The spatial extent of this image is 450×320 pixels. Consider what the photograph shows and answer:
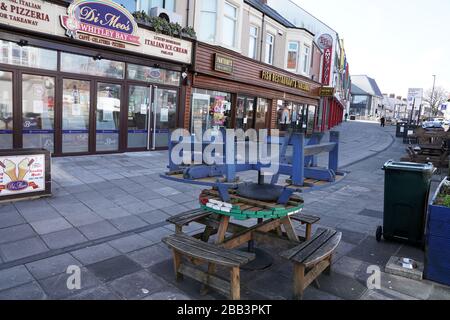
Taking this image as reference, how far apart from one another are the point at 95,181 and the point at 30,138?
3.07 meters

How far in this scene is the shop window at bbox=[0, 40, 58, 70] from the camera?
347 inches

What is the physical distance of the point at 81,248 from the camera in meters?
4.50

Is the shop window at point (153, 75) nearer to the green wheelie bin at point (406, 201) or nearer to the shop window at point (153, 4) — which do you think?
the shop window at point (153, 4)

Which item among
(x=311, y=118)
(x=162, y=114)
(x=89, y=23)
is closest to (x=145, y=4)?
(x=89, y=23)

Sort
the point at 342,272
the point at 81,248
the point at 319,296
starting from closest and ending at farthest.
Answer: the point at 319,296 < the point at 342,272 < the point at 81,248

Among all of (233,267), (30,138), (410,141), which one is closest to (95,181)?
(30,138)

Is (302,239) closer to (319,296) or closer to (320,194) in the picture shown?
(319,296)

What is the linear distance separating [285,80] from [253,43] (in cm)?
320

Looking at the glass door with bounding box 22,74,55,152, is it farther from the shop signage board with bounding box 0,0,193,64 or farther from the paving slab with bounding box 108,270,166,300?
the paving slab with bounding box 108,270,166,300

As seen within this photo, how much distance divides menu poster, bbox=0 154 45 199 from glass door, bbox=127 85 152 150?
18.1 ft

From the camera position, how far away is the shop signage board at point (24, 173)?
6.10 metres

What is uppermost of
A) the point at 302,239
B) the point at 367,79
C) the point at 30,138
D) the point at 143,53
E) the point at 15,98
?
the point at 367,79

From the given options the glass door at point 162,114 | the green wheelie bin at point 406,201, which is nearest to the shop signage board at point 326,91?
the glass door at point 162,114

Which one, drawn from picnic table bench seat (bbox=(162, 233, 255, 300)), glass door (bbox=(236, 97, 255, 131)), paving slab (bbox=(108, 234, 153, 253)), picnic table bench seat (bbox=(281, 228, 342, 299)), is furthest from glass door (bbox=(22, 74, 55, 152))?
glass door (bbox=(236, 97, 255, 131))
